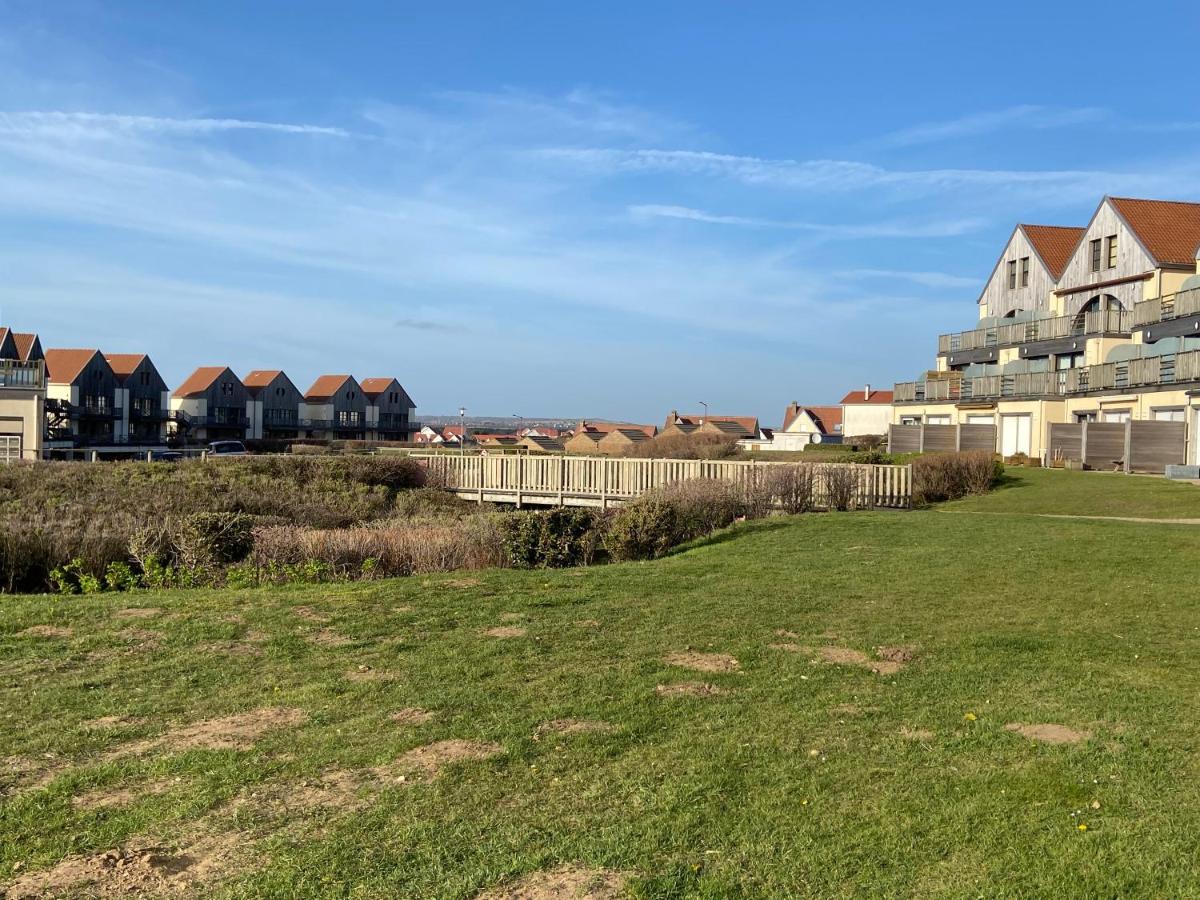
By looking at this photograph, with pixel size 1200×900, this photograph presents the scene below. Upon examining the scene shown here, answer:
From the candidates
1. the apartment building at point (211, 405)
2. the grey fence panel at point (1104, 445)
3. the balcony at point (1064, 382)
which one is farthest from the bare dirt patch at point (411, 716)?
the apartment building at point (211, 405)

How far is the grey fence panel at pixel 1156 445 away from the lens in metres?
31.5

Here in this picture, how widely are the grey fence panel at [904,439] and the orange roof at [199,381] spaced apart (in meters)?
76.2

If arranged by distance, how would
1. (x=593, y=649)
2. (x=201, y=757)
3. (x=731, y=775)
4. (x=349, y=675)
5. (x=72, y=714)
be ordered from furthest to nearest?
(x=593, y=649), (x=349, y=675), (x=72, y=714), (x=201, y=757), (x=731, y=775)

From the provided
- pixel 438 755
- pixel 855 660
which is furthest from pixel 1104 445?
pixel 438 755

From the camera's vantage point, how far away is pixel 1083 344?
4188 cm

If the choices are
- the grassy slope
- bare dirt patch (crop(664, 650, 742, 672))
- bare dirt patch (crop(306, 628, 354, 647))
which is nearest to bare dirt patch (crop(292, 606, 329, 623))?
bare dirt patch (crop(306, 628, 354, 647))

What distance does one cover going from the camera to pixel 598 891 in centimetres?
395

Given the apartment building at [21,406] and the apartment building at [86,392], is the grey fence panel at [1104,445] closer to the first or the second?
the apartment building at [21,406]

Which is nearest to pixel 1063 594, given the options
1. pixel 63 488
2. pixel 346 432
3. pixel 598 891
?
pixel 598 891

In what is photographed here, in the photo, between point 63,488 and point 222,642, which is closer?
point 222,642

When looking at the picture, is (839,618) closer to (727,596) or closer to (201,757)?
(727,596)

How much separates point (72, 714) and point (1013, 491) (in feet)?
83.1

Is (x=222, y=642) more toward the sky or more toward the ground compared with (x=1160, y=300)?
more toward the ground

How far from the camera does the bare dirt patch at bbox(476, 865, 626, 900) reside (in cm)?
392
